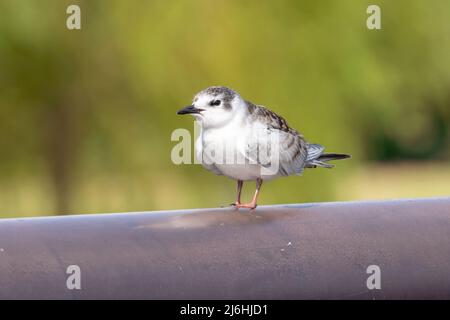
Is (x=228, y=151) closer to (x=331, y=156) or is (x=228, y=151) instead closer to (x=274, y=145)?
(x=274, y=145)

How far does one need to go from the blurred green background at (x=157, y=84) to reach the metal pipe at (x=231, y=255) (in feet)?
32.6

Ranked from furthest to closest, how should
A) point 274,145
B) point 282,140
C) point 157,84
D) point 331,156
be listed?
point 157,84 → point 331,156 → point 282,140 → point 274,145

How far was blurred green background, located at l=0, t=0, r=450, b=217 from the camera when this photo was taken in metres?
12.9

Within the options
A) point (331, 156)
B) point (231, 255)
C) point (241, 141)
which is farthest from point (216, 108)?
point (231, 255)

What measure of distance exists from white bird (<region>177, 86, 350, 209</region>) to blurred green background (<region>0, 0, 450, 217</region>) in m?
7.94

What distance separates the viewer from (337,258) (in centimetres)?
230

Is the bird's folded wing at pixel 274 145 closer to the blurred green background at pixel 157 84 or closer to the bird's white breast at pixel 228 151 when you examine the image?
the bird's white breast at pixel 228 151

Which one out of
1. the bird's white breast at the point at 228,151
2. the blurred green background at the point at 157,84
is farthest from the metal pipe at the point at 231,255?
the blurred green background at the point at 157,84

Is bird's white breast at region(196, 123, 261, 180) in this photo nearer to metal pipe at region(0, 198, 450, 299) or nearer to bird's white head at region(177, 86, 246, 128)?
bird's white head at region(177, 86, 246, 128)

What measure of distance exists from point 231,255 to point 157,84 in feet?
35.6

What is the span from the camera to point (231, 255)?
2.26m

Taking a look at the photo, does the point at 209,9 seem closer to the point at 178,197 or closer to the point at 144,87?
the point at 144,87
